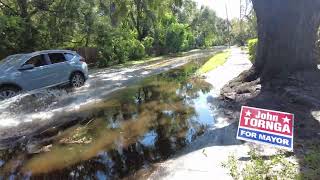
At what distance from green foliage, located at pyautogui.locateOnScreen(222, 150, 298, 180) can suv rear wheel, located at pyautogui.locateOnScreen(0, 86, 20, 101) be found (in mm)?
9359

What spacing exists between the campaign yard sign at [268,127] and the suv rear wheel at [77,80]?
1176 centimetres

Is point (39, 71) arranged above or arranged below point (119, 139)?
above

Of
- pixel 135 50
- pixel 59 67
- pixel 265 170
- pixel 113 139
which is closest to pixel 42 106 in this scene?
pixel 59 67

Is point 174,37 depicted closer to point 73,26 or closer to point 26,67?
point 73,26

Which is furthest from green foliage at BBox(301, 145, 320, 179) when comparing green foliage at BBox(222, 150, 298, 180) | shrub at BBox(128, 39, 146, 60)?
shrub at BBox(128, 39, 146, 60)

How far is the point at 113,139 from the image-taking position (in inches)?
333

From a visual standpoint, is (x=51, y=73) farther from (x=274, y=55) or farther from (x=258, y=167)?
(x=258, y=167)

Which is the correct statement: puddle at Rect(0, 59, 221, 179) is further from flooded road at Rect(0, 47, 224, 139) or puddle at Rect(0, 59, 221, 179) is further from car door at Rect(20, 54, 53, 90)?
car door at Rect(20, 54, 53, 90)

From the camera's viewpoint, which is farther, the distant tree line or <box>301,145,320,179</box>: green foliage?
the distant tree line

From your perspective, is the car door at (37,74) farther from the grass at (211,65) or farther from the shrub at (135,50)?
the shrub at (135,50)

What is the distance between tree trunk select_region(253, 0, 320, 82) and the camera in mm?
12547

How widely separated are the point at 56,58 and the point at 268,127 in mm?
11647

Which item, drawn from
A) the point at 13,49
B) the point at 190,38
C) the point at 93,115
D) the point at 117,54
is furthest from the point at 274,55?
the point at 190,38

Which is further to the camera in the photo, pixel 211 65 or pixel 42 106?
pixel 211 65
